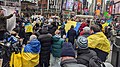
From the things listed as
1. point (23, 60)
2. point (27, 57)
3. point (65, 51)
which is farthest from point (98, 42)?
point (65, 51)

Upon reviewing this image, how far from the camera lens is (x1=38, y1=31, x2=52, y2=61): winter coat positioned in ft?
32.7

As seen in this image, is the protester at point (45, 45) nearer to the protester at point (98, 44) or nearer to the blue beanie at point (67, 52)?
the protester at point (98, 44)

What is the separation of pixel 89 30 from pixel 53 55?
9.37ft

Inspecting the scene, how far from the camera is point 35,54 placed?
8.30m

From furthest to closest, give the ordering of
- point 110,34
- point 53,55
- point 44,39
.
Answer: point 110,34 < point 53,55 < point 44,39

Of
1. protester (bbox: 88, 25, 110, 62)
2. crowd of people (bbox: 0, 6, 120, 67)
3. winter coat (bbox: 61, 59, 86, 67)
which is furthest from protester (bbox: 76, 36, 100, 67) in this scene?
protester (bbox: 88, 25, 110, 62)

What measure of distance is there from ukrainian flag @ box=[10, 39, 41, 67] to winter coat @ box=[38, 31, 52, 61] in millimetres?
1639

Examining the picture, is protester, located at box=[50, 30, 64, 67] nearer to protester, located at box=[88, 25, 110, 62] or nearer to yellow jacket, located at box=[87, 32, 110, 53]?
protester, located at box=[88, 25, 110, 62]

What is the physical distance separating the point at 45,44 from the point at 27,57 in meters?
2.02

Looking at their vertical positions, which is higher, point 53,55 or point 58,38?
point 58,38

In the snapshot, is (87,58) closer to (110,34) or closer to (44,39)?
(44,39)

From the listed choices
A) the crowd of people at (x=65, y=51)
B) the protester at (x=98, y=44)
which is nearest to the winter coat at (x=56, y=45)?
the crowd of people at (x=65, y=51)

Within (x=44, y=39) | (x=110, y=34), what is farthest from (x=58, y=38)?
(x=110, y=34)

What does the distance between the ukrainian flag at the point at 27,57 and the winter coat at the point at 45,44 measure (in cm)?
164
